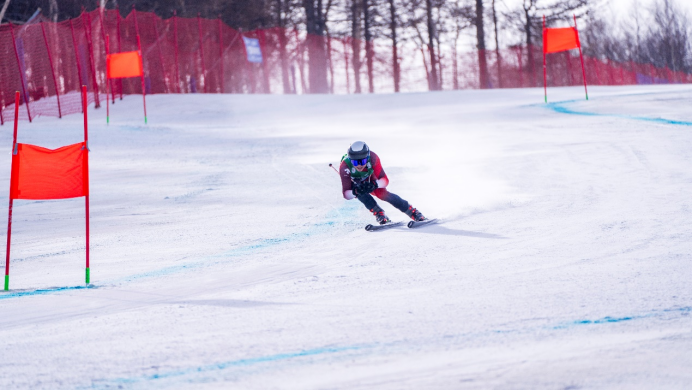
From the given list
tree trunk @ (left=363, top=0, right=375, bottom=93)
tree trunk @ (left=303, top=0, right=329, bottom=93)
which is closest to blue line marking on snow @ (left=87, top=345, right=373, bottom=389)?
tree trunk @ (left=303, top=0, right=329, bottom=93)

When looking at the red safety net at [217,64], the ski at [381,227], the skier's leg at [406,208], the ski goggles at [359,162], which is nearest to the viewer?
the ski at [381,227]

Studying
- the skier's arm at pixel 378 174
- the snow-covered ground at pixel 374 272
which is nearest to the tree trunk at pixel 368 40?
the snow-covered ground at pixel 374 272

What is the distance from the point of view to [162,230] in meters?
9.45

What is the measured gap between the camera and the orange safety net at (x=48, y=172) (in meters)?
6.72

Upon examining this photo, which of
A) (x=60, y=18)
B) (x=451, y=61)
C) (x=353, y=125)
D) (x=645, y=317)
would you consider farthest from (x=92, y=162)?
(x=451, y=61)

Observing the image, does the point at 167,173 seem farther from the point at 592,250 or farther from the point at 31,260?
the point at 592,250

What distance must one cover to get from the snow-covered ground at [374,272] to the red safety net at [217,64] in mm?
7394

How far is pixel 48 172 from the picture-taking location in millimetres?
6793

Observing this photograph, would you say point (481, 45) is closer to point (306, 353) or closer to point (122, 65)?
point (122, 65)

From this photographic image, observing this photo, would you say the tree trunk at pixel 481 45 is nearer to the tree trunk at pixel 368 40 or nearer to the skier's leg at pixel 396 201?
the tree trunk at pixel 368 40

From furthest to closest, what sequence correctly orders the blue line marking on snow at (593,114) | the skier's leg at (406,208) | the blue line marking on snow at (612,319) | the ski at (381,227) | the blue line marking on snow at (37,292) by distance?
the blue line marking on snow at (593,114), the skier's leg at (406,208), the ski at (381,227), the blue line marking on snow at (37,292), the blue line marking on snow at (612,319)

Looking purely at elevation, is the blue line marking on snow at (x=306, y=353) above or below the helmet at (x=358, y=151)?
below

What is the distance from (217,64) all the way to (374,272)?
24032mm

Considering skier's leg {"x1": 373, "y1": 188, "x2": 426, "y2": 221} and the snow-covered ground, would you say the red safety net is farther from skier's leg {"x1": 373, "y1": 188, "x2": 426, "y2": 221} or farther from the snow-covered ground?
skier's leg {"x1": 373, "y1": 188, "x2": 426, "y2": 221}
